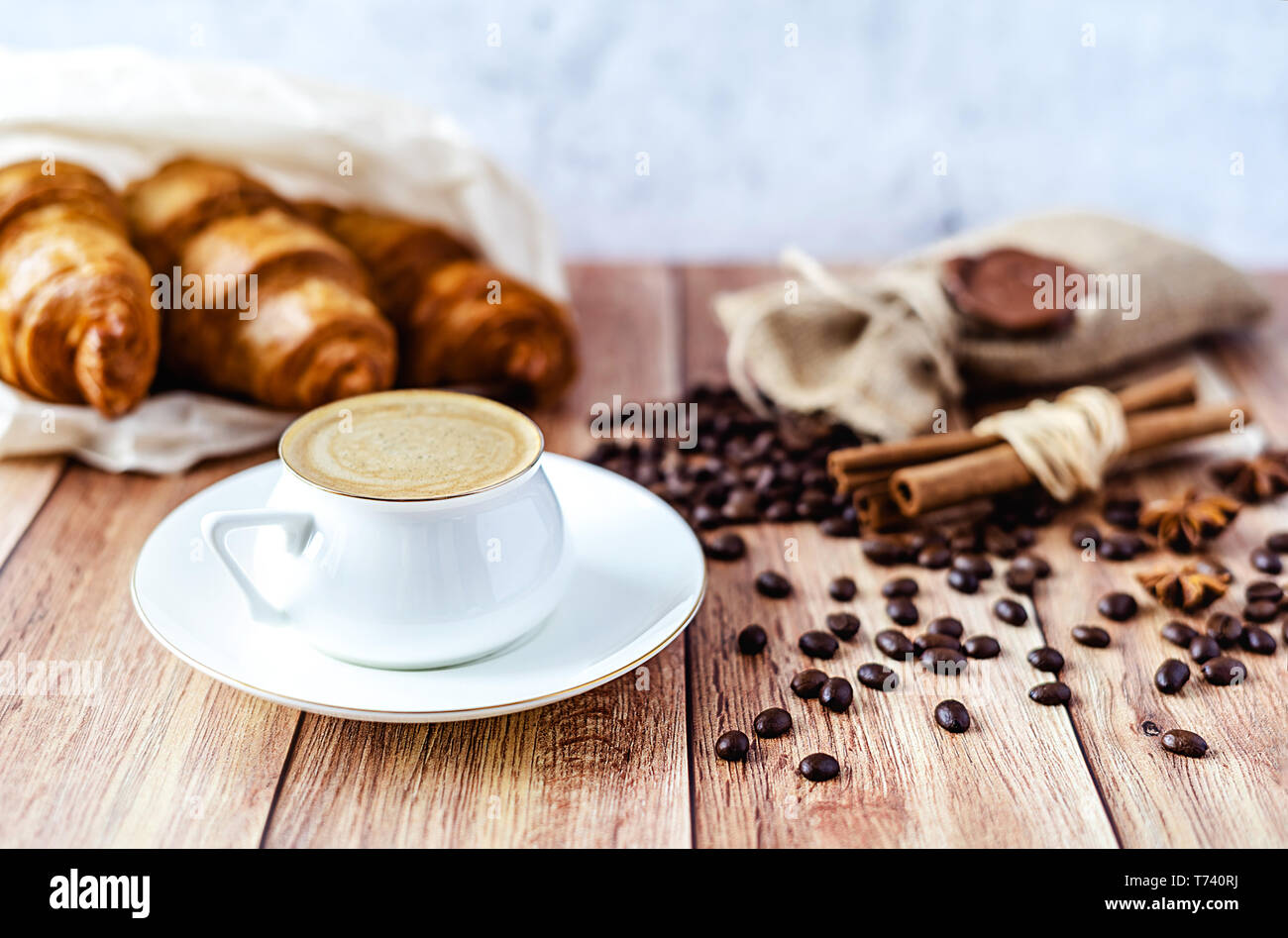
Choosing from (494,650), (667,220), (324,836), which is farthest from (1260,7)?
(324,836)

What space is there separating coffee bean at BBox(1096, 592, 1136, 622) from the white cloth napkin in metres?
0.93

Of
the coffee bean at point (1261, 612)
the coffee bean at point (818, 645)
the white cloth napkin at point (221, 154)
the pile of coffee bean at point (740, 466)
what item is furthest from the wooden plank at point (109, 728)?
the coffee bean at point (1261, 612)

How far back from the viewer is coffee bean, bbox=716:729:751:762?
39.2 inches

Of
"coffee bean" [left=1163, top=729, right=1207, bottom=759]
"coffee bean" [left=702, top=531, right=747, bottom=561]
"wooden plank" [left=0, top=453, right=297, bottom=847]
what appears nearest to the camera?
"wooden plank" [left=0, top=453, right=297, bottom=847]

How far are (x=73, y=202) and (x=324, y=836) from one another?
991mm

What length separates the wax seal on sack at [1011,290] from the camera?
5.52 feet

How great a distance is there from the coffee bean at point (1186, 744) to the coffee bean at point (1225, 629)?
194 millimetres

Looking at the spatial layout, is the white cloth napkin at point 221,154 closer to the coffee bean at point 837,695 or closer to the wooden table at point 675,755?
the wooden table at point 675,755

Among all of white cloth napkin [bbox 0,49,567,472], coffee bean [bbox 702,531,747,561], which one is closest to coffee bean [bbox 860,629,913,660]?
coffee bean [bbox 702,531,747,561]

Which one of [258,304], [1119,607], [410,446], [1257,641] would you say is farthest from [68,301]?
[1257,641]

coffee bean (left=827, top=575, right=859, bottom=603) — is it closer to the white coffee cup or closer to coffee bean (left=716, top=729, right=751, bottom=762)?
coffee bean (left=716, top=729, right=751, bottom=762)

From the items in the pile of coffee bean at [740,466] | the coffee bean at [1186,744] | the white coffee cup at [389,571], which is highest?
the white coffee cup at [389,571]

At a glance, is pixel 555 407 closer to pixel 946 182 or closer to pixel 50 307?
pixel 50 307

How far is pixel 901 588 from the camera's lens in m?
1.25
